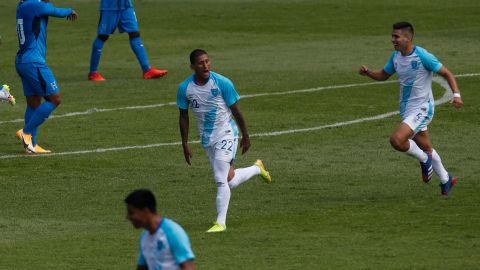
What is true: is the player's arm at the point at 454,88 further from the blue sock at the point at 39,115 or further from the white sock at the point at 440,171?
the blue sock at the point at 39,115

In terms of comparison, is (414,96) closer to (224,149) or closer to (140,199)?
(224,149)

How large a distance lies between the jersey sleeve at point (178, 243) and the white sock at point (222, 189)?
5244mm

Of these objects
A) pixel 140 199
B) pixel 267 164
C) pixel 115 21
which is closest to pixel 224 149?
pixel 267 164

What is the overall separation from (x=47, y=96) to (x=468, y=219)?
7.37 m

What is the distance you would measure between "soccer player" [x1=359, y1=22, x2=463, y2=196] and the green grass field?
42 cm

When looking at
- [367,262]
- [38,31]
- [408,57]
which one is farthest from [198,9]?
[367,262]

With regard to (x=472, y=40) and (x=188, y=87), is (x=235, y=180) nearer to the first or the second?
(x=188, y=87)

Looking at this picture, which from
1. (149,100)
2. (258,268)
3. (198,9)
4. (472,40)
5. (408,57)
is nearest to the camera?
(258,268)

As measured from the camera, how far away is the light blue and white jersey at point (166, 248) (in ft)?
29.4

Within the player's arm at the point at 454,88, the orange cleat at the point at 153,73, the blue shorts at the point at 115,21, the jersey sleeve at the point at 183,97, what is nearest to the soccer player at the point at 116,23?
the blue shorts at the point at 115,21

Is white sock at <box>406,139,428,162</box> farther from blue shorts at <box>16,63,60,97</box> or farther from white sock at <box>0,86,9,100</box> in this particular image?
white sock at <box>0,86,9,100</box>

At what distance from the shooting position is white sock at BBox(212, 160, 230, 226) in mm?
14258

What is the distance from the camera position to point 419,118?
16047 mm

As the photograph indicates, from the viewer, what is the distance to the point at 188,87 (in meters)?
14.7
